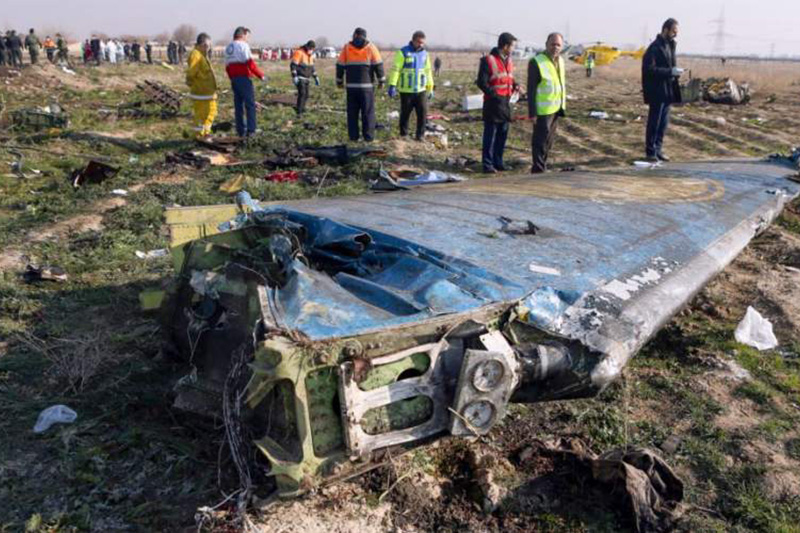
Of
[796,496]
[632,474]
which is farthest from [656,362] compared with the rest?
[632,474]

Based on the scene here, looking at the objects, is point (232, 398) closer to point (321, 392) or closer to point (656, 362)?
point (321, 392)

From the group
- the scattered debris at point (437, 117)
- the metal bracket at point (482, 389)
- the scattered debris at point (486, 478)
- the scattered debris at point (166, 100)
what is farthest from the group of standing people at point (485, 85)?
the metal bracket at point (482, 389)

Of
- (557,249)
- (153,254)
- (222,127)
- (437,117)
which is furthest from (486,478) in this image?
(437,117)

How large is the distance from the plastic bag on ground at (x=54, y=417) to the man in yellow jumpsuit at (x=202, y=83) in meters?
7.64

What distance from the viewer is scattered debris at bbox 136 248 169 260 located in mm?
5492

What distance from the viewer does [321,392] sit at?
87.0 inches

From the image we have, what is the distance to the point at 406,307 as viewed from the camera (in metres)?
2.49

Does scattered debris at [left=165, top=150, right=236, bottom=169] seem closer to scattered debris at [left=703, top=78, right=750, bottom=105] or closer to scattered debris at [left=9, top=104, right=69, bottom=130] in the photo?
scattered debris at [left=9, top=104, right=69, bottom=130]

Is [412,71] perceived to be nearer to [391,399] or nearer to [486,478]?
[486,478]

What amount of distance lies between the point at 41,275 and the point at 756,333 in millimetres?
5134

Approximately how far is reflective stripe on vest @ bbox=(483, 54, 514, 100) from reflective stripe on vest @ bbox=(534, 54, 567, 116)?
3.06ft

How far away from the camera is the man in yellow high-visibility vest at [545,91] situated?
7570mm

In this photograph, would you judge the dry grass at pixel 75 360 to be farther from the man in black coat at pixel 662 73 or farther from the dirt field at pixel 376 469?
the man in black coat at pixel 662 73

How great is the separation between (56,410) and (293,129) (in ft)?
29.8
